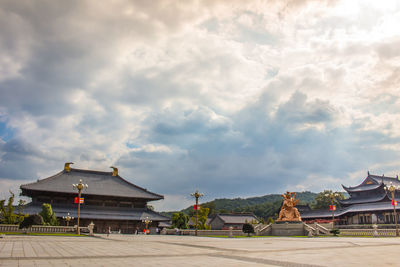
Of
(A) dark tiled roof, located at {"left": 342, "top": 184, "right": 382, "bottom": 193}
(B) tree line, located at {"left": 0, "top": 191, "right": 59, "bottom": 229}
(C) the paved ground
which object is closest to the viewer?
(C) the paved ground

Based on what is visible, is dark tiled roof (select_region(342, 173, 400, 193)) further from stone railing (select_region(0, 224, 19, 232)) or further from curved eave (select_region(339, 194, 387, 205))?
stone railing (select_region(0, 224, 19, 232))

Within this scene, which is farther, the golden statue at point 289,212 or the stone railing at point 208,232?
the golden statue at point 289,212

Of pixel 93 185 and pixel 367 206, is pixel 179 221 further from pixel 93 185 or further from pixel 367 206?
pixel 367 206

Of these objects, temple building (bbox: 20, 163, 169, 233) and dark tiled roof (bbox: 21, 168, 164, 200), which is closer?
temple building (bbox: 20, 163, 169, 233)

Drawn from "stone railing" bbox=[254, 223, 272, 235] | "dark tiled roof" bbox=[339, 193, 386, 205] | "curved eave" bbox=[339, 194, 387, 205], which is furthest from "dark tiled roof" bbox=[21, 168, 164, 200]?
"dark tiled roof" bbox=[339, 193, 386, 205]

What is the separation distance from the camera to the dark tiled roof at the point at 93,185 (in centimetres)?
5809

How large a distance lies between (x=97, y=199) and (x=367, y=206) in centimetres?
6066

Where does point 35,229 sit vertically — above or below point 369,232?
above

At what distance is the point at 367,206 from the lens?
71.9 meters

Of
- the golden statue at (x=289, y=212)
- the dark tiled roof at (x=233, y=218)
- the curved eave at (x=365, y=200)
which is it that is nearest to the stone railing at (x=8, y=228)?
the golden statue at (x=289, y=212)

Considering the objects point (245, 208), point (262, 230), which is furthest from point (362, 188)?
point (245, 208)

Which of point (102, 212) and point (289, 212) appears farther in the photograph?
point (102, 212)

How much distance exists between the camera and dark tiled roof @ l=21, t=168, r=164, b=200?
58.1m

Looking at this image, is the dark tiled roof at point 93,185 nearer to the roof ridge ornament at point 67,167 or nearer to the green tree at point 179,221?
the roof ridge ornament at point 67,167
